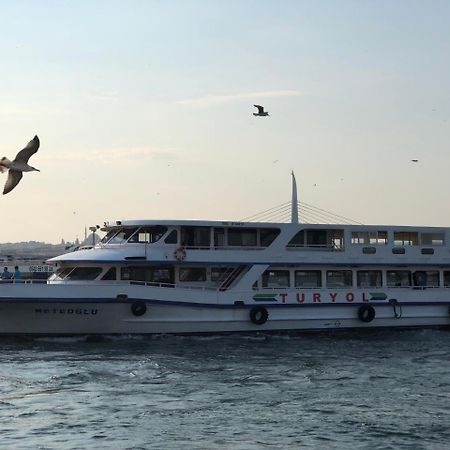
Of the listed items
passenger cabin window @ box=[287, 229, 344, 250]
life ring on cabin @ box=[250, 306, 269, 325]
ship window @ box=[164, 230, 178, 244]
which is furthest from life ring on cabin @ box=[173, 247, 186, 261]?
passenger cabin window @ box=[287, 229, 344, 250]

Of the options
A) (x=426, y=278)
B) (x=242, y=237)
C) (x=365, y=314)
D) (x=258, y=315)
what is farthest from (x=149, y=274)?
(x=426, y=278)

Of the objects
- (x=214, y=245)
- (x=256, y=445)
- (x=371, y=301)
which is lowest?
(x=256, y=445)

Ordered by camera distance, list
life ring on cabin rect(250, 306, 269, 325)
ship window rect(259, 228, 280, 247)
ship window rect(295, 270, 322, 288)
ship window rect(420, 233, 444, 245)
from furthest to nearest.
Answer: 1. ship window rect(420, 233, 444, 245)
2. ship window rect(295, 270, 322, 288)
3. ship window rect(259, 228, 280, 247)
4. life ring on cabin rect(250, 306, 269, 325)

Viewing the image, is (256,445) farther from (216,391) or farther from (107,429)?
(216,391)

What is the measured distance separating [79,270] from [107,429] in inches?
547

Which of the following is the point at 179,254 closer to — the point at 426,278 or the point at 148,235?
the point at 148,235

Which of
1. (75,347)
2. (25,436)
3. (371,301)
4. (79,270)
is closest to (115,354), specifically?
(75,347)

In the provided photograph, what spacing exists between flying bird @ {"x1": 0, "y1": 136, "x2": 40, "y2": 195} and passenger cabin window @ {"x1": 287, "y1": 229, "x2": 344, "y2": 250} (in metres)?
13.7

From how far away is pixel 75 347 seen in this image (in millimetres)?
27609

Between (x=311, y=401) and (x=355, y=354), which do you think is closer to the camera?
(x=311, y=401)

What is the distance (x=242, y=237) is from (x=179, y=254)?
2.88 meters

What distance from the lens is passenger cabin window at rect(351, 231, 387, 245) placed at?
33406mm

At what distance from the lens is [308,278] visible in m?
32.7

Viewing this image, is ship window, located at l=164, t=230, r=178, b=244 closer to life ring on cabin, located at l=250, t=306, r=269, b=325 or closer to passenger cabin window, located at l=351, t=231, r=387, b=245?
life ring on cabin, located at l=250, t=306, r=269, b=325
